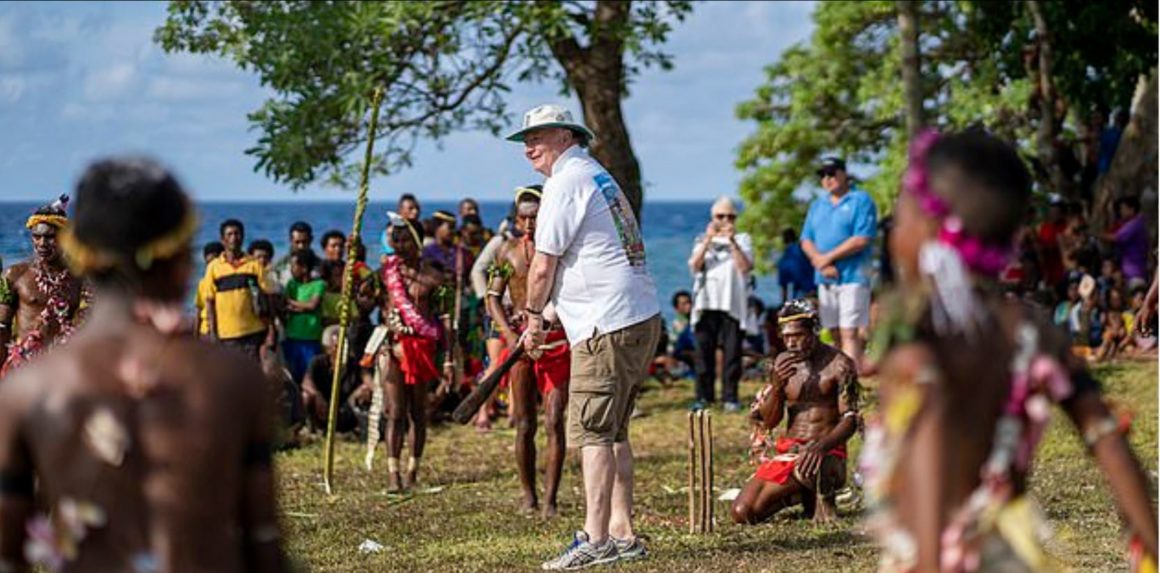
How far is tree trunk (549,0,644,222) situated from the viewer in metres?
19.7

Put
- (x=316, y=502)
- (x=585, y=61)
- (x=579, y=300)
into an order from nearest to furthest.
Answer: (x=579, y=300), (x=316, y=502), (x=585, y=61)

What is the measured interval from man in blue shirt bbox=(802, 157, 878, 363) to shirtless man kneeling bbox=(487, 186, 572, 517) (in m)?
4.24

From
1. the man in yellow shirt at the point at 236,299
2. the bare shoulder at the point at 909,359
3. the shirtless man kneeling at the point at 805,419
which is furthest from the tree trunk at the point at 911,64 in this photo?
the bare shoulder at the point at 909,359

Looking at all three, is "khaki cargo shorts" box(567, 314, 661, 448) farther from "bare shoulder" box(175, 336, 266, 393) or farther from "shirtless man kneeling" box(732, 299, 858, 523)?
"bare shoulder" box(175, 336, 266, 393)

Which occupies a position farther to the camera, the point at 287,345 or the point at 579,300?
the point at 287,345

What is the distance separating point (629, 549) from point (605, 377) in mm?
922

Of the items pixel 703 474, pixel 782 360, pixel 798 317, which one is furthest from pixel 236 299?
pixel 703 474

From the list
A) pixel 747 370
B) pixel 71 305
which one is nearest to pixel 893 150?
pixel 747 370

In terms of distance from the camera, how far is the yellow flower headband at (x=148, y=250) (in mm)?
4590

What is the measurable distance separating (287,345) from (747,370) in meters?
5.25

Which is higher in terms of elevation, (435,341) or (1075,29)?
(1075,29)

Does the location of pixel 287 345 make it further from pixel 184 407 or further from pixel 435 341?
pixel 184 407

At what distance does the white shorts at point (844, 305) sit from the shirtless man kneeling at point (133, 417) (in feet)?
40.9

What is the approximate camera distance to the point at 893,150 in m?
29.3
